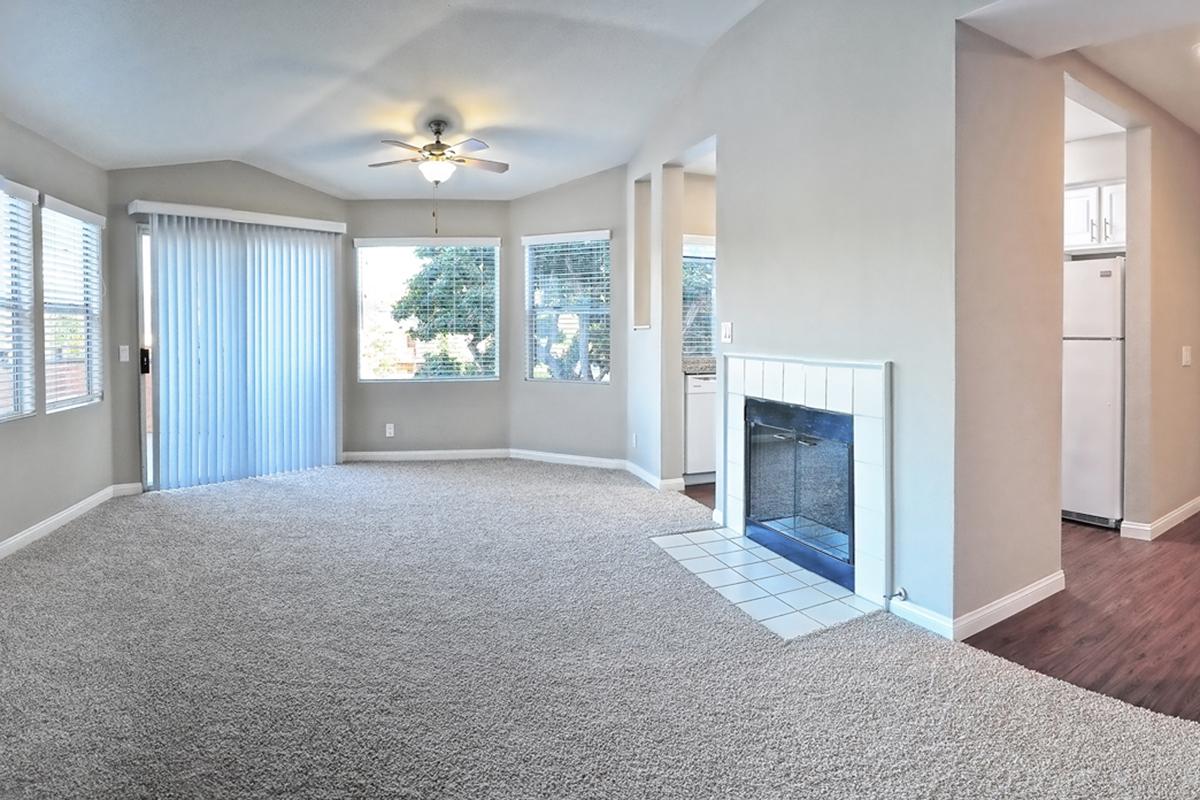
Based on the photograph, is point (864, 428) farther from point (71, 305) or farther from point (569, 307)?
point (71, 305)

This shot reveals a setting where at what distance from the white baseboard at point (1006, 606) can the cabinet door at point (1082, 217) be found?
2.32m

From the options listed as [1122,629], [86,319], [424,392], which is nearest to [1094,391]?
[1122,629]

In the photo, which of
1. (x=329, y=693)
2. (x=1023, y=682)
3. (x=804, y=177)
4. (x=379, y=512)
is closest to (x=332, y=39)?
(x=804, y=177)

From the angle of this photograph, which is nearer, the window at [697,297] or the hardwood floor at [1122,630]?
the hardwood floor at [1122,630]

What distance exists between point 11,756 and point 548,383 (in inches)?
193

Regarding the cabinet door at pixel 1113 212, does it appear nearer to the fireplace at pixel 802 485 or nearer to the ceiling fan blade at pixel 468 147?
the fireplace at pixel 802 485

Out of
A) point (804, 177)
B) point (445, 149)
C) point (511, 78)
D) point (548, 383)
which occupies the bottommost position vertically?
point (548, 383)

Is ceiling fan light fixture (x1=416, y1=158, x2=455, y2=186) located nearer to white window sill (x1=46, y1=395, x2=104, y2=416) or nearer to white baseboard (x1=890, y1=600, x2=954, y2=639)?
white window sill (x1=46, y1=395, x2=104, y2=416)

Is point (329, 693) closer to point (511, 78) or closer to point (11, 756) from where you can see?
point (11, 756)

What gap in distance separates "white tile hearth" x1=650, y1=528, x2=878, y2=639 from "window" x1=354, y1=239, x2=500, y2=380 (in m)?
3.42

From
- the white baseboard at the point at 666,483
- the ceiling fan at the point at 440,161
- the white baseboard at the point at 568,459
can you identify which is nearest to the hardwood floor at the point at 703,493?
the white baseboard at the point at 666,483

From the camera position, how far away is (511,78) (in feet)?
13.9

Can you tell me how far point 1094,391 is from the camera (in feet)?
13.8

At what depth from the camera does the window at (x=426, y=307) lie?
6.57 metres
